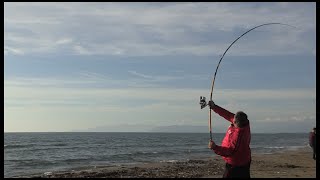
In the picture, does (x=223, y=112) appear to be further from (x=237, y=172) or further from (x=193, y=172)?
(x=193, y=172)

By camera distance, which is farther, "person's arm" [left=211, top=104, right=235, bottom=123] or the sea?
the sea

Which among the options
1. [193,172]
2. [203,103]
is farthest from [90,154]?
[203,103]

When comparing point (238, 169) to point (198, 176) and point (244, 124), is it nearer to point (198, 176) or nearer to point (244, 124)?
point (244, 124)

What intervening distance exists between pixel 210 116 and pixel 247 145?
37.1 inches

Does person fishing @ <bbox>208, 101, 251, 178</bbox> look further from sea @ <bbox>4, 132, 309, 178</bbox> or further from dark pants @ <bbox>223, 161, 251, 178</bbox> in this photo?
sea @ <bbox>4, 132, 309, 178</bbox>

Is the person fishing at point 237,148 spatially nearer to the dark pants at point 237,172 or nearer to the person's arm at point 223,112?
the dark pants at point 237,172

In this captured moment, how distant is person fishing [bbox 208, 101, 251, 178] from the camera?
19.7 ft

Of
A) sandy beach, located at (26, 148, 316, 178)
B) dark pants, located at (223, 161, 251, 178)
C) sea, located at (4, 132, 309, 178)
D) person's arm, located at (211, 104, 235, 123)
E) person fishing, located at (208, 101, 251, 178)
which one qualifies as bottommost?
sea, located at (4, 132, 309, 178)

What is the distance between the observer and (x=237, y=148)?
6043 millimetres

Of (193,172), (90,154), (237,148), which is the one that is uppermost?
(237,148)

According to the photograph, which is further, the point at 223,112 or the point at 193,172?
the point at 193,172

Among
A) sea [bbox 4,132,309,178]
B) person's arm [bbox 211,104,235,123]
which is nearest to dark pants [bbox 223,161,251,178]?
person's arm [bbox 211,104,235,123]
